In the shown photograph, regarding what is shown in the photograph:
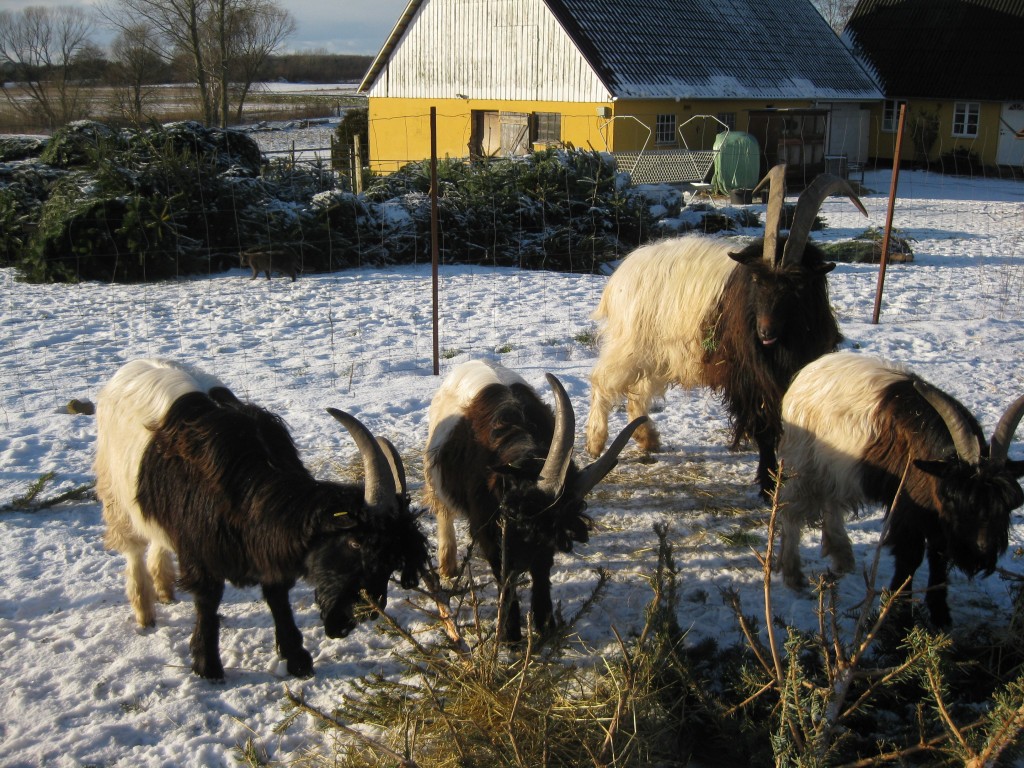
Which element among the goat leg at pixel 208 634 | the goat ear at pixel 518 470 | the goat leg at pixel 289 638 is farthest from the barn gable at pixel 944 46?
the goat leg at pixel 208 634

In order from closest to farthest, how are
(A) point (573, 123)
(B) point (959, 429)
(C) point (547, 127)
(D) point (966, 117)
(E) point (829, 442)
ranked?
(B) point (959, 429), (E) point (829, 442), (A) point (573, 123), (C) point (547, 127), (D) point (966, 117)

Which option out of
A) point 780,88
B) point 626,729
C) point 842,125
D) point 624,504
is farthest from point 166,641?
point 842,125

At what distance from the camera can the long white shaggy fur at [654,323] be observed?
6.28 m

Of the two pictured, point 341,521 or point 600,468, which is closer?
point 341,521

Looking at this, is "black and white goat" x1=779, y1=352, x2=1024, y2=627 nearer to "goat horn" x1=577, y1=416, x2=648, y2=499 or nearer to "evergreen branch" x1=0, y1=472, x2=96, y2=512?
"goat horn" x1=577, y1=416, x2=648, y2=499

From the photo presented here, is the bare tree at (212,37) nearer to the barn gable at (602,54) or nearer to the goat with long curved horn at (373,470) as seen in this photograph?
the barn gable at (602,54)

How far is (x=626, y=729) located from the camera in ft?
11.1

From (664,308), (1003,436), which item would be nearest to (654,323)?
(664,308)

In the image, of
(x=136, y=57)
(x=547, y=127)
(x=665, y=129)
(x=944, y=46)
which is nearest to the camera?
(x=665, y=129)

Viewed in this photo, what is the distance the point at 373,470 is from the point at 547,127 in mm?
22215

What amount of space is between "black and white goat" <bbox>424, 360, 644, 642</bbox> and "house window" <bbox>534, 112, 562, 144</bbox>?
2007 cm

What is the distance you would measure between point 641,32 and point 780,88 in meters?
5.03

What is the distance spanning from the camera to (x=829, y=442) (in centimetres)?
462

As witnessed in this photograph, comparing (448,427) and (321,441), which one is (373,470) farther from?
(321,441)
